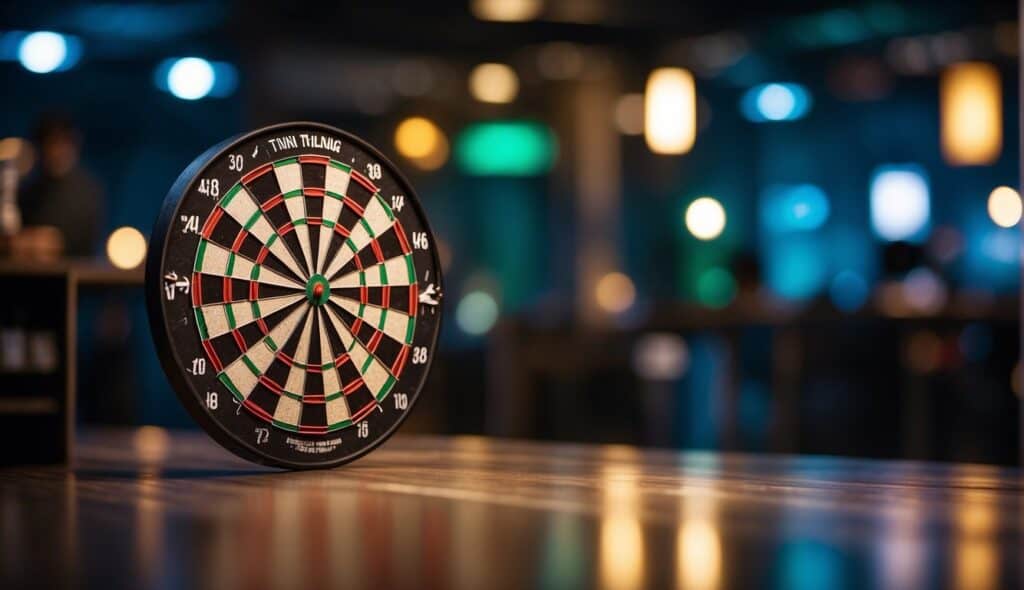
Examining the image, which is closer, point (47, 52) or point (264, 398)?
point (264, 398)

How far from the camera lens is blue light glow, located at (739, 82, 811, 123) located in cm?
1079

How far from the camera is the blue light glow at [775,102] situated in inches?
425

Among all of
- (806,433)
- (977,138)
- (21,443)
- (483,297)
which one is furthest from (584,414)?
(21,443)

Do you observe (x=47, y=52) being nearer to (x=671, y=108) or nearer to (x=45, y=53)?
(x=45, y=53)

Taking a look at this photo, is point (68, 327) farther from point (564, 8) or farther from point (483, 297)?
point (483, 297)

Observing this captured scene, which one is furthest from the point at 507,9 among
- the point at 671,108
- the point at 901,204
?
the point at 901,204

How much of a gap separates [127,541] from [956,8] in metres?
7.75

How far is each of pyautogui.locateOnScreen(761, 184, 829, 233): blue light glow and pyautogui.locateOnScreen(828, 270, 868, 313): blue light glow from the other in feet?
1.62

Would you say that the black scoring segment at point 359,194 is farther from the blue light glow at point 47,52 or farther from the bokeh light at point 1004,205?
the bokeh light at point 1004,205

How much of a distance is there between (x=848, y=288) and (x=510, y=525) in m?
9.19

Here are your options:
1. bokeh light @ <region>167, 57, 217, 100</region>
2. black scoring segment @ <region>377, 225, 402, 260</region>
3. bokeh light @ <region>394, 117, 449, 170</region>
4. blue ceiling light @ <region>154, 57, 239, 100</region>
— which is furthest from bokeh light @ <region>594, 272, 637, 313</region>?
black scoring segment @ <region>377, 225, 402, 260</region>

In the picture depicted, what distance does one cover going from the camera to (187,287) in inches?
72.9

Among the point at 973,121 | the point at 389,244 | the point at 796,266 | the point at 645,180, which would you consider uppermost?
the point at 645,180

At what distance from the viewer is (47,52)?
368 inches
